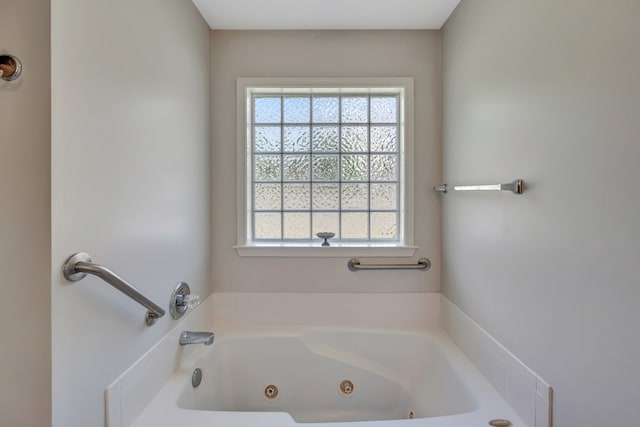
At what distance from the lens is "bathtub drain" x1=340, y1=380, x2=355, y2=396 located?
1922mm

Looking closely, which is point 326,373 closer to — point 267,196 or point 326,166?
point 267,196

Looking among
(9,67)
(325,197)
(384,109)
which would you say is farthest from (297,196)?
(9,67)

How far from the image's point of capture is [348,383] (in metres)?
1.93

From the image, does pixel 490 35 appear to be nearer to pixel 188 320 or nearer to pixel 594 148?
pixel 594 148

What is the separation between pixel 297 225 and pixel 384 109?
36.5 inches

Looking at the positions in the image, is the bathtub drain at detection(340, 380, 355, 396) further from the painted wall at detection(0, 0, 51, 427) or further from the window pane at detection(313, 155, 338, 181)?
the painted wall at detection(0, 0, 51, 427)

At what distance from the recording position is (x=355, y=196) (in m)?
2.23

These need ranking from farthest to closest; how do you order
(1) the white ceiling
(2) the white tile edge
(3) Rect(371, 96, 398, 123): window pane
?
(3) Rect(371, 96, 398, 123): window pane, (1) the white ceiling, (2) the white tile edge

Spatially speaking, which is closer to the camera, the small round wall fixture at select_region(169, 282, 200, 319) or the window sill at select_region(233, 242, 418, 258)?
the small round wall fixture at select_region(169, 282, 200, 319)

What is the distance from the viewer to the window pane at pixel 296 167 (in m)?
2.23

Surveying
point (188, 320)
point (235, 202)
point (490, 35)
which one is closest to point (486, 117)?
point (490, 35)

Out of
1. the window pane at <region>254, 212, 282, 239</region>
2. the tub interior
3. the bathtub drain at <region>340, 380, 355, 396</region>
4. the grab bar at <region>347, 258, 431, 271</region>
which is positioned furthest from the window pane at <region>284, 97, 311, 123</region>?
the bathtub drain at <region>340, 380, 355, 396</region>

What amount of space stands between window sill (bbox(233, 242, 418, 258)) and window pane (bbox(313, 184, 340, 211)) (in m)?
0.29

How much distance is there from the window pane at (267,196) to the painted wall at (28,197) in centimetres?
142
